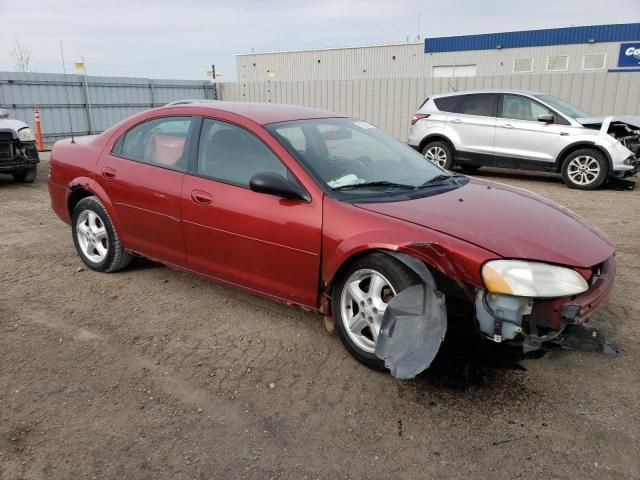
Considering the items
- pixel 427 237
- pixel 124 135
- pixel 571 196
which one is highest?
pixel 124 135

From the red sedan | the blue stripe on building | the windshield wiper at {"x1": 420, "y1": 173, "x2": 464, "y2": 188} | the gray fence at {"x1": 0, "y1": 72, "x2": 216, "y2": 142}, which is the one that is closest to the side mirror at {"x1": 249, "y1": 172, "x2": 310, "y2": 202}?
the red sedan

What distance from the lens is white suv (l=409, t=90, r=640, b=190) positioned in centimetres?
955

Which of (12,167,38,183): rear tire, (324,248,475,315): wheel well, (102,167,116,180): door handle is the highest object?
(102,167,116,180): door handle

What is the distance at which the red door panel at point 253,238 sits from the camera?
335cm

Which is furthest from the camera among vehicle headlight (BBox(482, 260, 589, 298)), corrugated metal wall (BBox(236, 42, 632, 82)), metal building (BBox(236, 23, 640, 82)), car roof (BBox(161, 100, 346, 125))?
corrugated metal wall (BBox(236, 42, 632, 82))

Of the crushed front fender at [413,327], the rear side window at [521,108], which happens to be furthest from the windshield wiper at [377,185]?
the rear side window at [521,108]

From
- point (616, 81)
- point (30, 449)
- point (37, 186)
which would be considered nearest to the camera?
point (30, 449)

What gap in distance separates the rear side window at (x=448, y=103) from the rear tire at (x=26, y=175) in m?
8.12

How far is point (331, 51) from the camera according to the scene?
98.6 feet

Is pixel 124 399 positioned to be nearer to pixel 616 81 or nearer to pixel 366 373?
pixel 366 373

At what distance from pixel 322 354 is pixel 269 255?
73cm

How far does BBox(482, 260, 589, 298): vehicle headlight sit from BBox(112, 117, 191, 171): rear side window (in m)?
2.40

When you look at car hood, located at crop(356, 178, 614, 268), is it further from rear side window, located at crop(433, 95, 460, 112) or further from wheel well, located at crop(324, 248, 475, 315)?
rear side window, located at crop(433, 95, 460, 112)

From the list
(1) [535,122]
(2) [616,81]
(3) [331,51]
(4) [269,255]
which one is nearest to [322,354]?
(4) [269,255]
